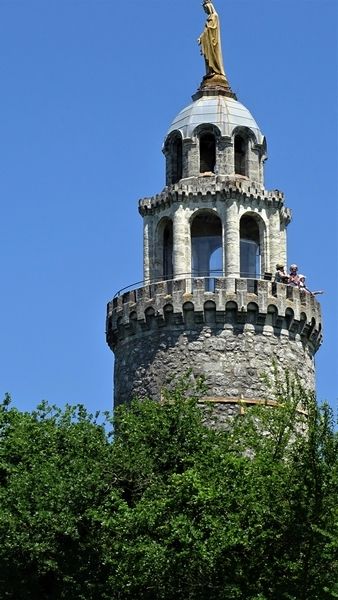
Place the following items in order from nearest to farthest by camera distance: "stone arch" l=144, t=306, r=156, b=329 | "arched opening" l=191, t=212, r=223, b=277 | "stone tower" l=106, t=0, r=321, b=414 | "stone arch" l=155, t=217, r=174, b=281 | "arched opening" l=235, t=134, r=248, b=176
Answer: "stone tower" l=106, t=0, r=321, b=414 → "stone arch" l=144, t=306, r=156, b=329 → "arched opening" l=191, t=212, r=223, b=277 → "stone arch" l=155, t=217, r=174, b=281 → "arched opening" l=235, t=134, r=248, b=176

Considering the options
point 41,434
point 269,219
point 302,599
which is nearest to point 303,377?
point 269,219

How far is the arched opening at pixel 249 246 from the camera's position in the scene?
3014 inches

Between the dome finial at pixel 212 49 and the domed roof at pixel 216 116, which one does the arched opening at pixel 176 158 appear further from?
the dome finial at pixel 212 49

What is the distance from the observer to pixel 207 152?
3071 inches

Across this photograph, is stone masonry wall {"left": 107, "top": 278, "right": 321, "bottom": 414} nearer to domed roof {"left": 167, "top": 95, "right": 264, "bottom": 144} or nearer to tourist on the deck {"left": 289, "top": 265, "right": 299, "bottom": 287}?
tourist on the deck {"left": 289, "top": 265, "right": 299, "bottom": 287}

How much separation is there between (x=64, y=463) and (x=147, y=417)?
12.2 feet

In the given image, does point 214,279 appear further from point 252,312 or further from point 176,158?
point 176,158

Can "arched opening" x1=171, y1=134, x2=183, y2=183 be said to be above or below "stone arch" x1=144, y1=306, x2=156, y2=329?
above

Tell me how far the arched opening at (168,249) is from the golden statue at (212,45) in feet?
23.2

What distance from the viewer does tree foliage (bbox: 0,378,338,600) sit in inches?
2270

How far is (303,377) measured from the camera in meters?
73.3

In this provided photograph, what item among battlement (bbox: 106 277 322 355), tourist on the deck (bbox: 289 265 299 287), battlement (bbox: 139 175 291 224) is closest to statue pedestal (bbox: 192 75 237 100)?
battlement (bbox: 139 175 291 224)

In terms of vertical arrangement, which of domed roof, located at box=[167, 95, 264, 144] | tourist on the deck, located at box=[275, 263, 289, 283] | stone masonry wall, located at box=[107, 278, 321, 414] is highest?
domed roof, located at box=[167, 95, 264, 144]

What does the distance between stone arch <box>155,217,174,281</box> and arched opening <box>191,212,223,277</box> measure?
3.11ft
